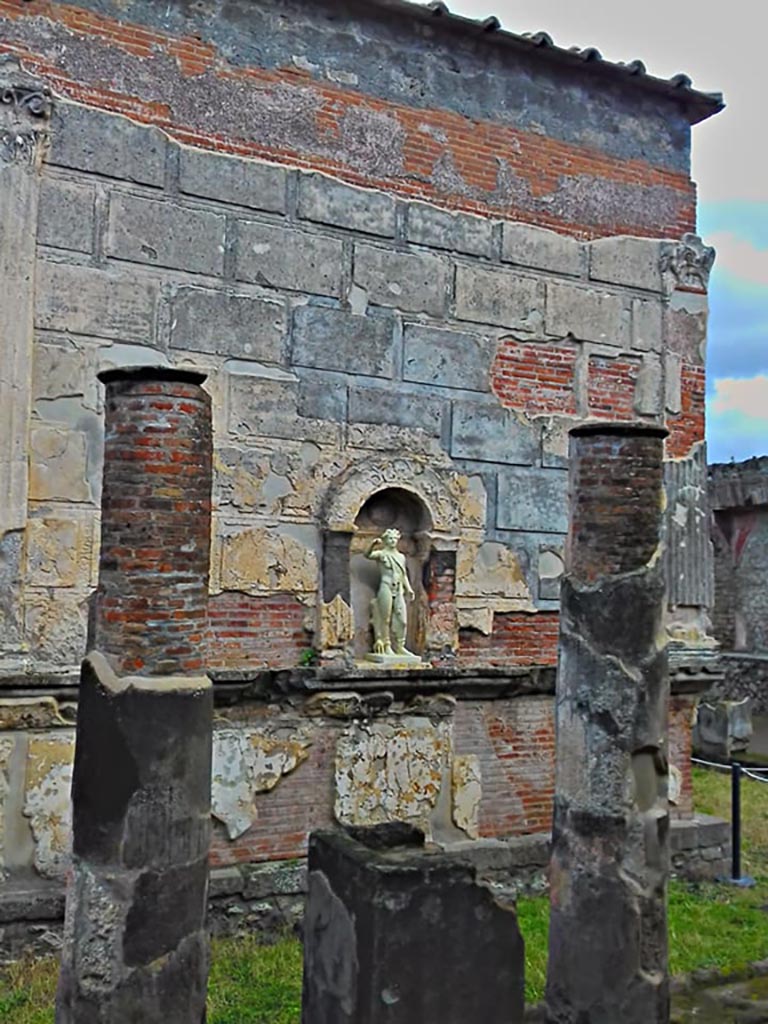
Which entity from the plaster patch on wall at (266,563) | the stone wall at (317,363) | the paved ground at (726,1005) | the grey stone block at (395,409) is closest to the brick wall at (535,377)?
the stone wall at (317,363)

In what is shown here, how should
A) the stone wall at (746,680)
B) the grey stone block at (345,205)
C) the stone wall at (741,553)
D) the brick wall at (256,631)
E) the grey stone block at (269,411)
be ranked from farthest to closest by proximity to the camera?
the stone wall at (741,553), the stone wall at (746,680), the grey stone block at (345,205), the grey stone block at (269,411), the brick wall at (256,631)

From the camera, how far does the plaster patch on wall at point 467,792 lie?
7.96 metres

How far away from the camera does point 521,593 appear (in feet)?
27.5

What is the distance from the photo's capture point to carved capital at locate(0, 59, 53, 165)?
647 cm

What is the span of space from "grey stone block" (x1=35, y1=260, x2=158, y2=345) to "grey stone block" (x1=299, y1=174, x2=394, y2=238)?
1.32 meters

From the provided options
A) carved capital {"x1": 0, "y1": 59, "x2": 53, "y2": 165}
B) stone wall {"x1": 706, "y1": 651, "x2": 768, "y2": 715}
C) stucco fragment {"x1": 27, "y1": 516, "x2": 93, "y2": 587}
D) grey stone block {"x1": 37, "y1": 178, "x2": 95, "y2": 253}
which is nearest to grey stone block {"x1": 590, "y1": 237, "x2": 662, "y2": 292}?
grey stone block {"x1": 37, "y1": 178, "x2": 95, "y2": 253}

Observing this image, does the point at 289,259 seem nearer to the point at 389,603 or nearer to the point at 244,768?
the point at 389,603

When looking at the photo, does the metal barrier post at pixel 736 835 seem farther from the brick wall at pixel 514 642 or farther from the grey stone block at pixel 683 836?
the brick wall at pixel 514 642

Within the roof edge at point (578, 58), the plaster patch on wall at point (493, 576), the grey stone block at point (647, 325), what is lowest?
the plaster patch on wall at point (493, 576)

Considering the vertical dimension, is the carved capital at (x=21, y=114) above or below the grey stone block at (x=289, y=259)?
above

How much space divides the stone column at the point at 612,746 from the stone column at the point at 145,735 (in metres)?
1.80

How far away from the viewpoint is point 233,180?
729cm

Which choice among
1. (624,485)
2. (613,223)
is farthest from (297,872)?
(613,223)

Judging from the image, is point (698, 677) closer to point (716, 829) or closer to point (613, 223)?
point (716, 829)
